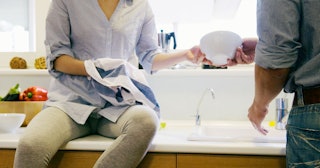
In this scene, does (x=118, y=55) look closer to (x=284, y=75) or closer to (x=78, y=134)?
(x=78, y=134)

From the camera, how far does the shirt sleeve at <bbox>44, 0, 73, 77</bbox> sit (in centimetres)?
138

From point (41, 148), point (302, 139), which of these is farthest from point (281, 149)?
point (41, 148)

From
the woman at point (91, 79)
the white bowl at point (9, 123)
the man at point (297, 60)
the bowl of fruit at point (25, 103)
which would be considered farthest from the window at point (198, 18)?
the man at point (297, 60)

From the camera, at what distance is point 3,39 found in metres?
2.25

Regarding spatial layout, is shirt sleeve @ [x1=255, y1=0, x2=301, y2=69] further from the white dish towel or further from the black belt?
the white dish towel

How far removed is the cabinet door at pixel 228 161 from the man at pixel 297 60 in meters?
0.23

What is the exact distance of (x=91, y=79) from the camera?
4.45 feet

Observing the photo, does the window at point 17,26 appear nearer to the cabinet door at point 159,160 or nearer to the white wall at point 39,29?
the white wall at point 39,29

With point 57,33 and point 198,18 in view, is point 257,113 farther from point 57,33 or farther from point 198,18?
point 198,18

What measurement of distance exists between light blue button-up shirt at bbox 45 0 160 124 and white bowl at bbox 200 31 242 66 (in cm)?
34

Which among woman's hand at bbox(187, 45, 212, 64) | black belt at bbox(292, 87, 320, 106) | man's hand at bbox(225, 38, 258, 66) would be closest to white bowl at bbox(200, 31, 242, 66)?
man's hand at bbox(225, 38, 258, 66)

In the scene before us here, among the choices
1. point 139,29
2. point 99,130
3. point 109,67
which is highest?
point 139,29

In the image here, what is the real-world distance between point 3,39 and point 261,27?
1771 mm

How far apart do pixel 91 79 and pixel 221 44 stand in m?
0.47
